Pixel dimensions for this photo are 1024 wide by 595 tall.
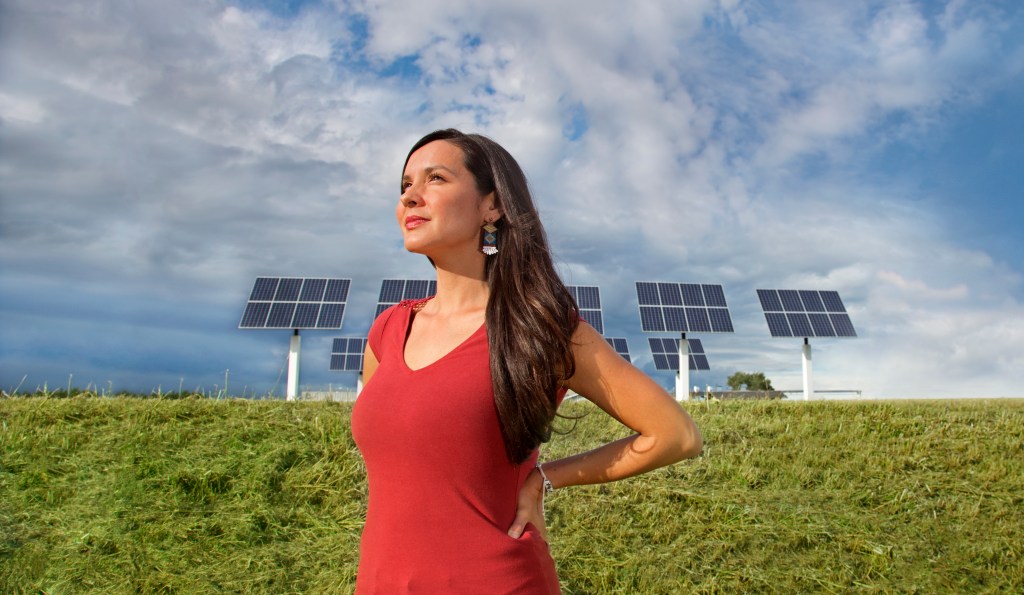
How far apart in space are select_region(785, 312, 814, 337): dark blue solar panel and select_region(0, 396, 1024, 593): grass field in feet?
32.1

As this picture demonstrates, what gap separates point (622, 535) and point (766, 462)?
1.84m

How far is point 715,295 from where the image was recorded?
1806 centimetres

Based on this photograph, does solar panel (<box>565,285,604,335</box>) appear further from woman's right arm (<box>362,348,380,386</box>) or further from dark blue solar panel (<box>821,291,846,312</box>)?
woman's right arm (<box>362,348,380,386</box>)

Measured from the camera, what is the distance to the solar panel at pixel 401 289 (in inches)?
655

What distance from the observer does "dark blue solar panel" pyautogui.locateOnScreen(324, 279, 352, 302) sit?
16.1 m

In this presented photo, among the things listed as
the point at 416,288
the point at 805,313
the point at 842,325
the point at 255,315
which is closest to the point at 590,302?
the point at 416,288

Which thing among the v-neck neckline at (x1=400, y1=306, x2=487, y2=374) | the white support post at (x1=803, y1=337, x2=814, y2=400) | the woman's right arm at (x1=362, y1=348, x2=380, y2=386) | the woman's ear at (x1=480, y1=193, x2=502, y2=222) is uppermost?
the white support post at (x1=803, y1=337, x2=814, y2=400)

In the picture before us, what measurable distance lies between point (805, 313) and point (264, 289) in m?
12.6

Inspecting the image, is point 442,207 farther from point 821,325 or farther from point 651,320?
point 821,325

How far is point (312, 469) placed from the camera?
19.4 feet

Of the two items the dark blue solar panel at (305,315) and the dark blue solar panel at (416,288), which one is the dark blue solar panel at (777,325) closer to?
the dark blue solar panel at (416,288)

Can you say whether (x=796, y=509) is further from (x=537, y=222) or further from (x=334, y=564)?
(x=537, y=222)

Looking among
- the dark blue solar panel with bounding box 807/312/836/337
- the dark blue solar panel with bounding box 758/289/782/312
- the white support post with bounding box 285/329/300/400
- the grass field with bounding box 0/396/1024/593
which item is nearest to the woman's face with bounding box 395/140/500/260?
the grass field with bounding box 0/396/1024/593

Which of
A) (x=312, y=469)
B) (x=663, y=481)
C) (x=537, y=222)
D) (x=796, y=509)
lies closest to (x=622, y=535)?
(x=663, y=481)
